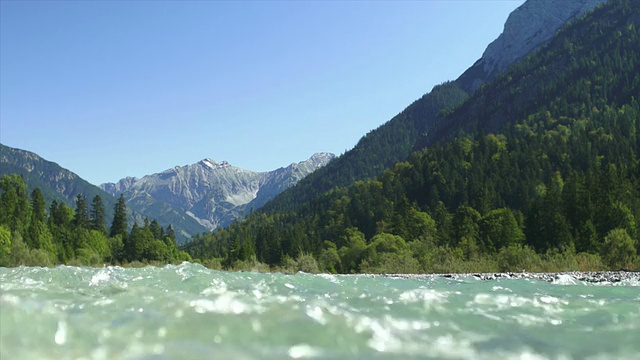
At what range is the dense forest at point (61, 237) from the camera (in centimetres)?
8591

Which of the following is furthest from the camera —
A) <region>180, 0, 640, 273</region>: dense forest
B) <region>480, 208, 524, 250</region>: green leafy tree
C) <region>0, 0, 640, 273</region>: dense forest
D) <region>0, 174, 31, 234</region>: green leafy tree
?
<region>0, 174, 31, 234</region>: green leafy tree

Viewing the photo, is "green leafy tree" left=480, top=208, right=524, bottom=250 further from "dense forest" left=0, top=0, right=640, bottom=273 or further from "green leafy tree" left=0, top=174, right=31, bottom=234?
"green leafy tree" left=0, top=174, right=31, bottom=234

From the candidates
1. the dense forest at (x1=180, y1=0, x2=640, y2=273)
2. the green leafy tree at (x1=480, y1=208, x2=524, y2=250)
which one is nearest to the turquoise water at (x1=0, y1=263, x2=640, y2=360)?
the dense forest at (x1=180, y1=0, x2=640, y2=273)

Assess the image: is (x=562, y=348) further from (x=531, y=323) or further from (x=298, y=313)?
(x=298, y=313)

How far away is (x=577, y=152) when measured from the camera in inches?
5310

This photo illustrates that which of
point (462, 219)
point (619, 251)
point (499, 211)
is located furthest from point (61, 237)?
point (619, 251)

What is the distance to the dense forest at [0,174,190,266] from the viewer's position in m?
85.9

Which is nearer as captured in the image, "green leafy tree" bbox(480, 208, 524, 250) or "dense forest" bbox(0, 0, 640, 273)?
"dense forest" bbox(0, 0, 640, 273)

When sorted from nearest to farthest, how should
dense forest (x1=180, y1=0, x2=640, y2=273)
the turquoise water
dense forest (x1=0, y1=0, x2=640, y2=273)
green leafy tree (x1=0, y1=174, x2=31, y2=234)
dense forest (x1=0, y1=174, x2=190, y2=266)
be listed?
1. the turquoise water
2. dense forest (x1=180, y1=0, x2=640, y2=273)
3. dense forest (x1=0, y1=0, x2=640, y2=273)
4. dense forest (x1=0, y1=174, x2=190, y2=266)
5. green leafy tree (x1=0, y1=174, x2=31, y2=234)

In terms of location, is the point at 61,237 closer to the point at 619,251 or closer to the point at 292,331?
the point at 619,251

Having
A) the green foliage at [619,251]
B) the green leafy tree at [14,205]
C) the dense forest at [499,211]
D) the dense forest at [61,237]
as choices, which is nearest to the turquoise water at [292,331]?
the green foliage at [619,251]

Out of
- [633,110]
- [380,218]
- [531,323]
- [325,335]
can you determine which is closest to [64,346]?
[325,335]

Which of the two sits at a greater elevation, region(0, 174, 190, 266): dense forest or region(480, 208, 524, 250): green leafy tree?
region(0, 174, 190, 266): dense forest

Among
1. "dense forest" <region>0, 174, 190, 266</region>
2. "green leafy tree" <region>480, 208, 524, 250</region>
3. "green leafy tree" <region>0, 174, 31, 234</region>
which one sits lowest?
"green leafy tree" <region>480, 208, 524, 250</region>
